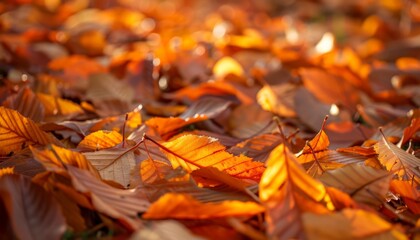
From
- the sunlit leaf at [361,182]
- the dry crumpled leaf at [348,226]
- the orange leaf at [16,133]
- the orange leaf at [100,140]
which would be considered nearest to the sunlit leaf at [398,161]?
the sunlit leaf at [361,182]

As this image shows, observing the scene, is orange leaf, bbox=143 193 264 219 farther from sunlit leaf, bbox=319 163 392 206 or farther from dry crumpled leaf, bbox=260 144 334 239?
sunlit leaf, bbox=319 163 392 206

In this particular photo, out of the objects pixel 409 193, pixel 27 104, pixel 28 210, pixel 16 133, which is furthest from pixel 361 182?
pixel 27 104

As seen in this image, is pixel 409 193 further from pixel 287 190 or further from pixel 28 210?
pixel 28 210

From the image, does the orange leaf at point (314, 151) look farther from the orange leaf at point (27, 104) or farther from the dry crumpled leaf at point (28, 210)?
the orange leaf at point (27, 104)

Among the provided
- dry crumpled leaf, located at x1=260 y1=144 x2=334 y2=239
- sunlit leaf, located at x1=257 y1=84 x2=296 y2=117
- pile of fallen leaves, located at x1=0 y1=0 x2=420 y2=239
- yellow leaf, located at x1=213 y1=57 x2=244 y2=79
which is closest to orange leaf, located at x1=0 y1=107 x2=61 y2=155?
pile of fallen leaves, located at x1=0 y1=0 x2=420 y2=239

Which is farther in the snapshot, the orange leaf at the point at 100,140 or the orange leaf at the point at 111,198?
the orange leaf at the point at 100,140

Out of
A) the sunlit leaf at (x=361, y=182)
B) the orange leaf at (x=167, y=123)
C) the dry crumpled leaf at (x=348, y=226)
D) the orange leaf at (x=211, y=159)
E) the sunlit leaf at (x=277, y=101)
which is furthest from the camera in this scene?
the sunlit leaf at (x=277, y=101)
